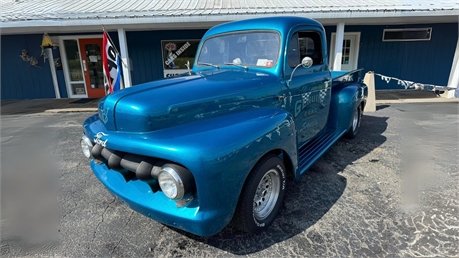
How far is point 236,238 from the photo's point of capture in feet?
7.61

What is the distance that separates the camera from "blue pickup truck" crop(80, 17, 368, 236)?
1.77 meters

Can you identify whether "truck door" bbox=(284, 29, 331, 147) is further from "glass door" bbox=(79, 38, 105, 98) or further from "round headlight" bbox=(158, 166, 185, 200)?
"glass door" bbox=(79, 38, 105, 98)

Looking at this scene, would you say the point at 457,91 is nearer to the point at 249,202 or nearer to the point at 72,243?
the point at 249,202

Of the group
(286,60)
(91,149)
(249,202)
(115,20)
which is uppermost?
(115,20)

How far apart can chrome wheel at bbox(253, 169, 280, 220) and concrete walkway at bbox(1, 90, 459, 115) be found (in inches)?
276

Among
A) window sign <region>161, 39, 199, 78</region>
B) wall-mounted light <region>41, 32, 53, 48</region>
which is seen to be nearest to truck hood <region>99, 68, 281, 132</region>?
window sign <region>161, 39, 199, 78</region>

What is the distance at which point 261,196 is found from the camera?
93.1 inches

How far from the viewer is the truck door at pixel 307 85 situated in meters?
2.94

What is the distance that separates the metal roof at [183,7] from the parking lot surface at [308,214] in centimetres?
467

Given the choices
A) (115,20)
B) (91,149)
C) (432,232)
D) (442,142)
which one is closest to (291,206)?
(432,232)

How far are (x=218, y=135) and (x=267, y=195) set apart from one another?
930 mm

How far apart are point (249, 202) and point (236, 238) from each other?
19.5 inches

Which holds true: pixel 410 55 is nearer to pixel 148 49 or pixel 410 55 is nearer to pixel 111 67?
pixel 148 49

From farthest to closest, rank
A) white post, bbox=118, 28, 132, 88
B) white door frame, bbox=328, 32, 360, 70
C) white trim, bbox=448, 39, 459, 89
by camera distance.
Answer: white door frame, bbox=328, 32, 360, 70, white trim, bbox=448, 39, 459, 89, white post, bbox=118, 28, 132, 88
